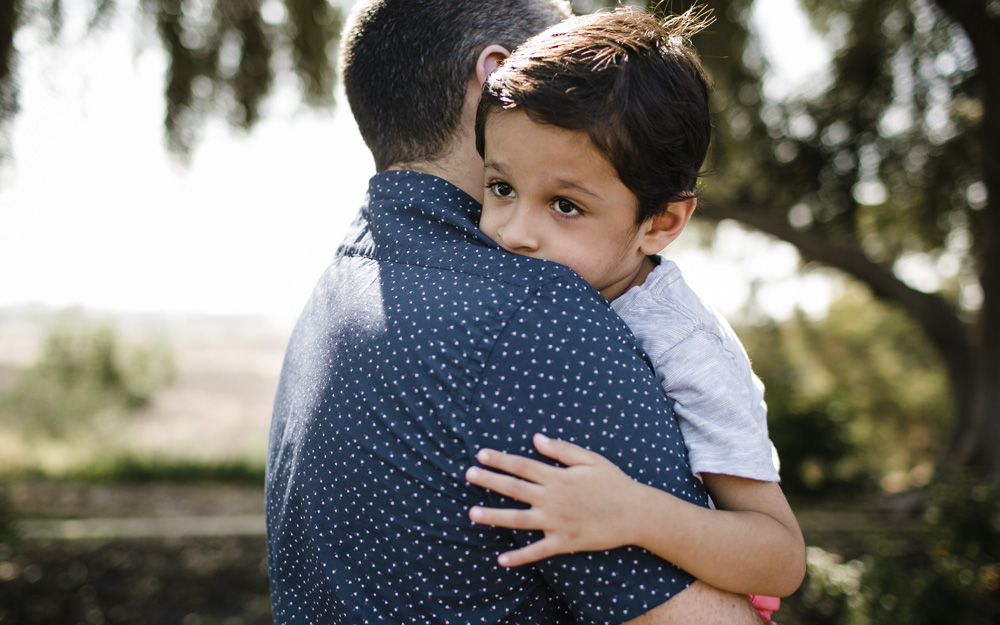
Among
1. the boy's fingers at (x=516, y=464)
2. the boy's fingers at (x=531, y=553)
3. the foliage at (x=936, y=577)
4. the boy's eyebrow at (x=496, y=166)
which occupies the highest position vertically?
the boy's eyebrow at (x=496, y=166)

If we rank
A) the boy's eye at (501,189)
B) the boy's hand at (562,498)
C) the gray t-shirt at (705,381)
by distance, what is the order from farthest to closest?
the boy's eye at (501,189) < the gray t-shirt at (705,381) < the boy's hand at (562,498)

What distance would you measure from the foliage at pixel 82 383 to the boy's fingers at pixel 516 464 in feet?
47.3

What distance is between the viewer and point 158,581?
5.23m

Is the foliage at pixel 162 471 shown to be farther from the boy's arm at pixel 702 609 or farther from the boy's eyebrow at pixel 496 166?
the boy's arm at pixel 702 609

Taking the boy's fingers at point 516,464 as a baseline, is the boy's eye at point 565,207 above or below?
above

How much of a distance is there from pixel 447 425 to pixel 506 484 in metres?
0.10

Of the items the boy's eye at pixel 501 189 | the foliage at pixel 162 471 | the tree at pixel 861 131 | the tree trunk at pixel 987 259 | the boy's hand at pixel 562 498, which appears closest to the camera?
the boy's hand at pixel 562 498

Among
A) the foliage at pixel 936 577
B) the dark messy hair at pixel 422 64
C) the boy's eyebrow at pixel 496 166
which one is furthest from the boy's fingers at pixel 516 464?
the foliage at pixel 936 577

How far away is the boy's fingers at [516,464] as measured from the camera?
835 mm

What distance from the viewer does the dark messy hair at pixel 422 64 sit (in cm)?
126

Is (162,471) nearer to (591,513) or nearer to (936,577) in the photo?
(936,577)

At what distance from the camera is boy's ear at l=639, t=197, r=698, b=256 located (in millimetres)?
1223

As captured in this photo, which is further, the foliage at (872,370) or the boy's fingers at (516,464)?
the foliage at (872,370)

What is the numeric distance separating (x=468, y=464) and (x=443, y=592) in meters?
0.17
